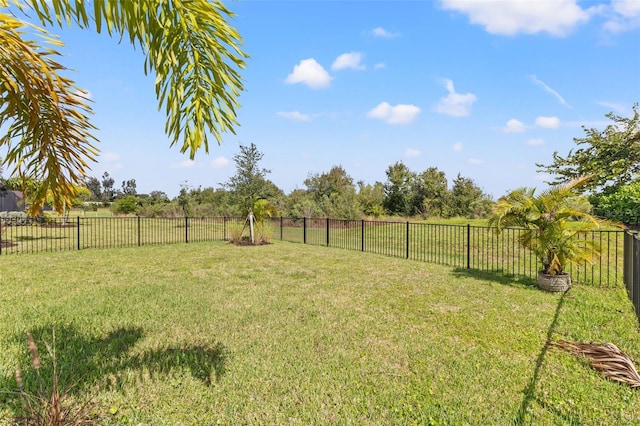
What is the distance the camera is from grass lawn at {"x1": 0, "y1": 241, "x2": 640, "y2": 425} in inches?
95.6

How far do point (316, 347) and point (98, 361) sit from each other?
6.79 feet

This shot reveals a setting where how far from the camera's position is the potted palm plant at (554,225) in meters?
5.70

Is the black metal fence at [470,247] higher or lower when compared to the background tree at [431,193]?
lower

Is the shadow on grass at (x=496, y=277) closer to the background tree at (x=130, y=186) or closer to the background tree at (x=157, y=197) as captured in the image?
the background tree at (x=157, y=197)

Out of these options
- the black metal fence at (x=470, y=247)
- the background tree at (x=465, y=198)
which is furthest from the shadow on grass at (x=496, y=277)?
the background tree at (x=465, y=198)

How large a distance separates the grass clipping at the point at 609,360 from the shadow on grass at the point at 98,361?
3456mm

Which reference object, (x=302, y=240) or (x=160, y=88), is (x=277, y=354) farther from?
(x=302, y=240)

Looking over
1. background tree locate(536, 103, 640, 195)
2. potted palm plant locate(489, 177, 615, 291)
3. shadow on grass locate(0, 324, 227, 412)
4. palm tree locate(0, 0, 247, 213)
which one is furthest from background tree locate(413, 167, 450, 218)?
palm tree locate(0, 0, 247, 213)

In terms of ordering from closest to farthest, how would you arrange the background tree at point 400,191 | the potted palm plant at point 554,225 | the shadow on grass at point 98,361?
the shadow on grass at point 98,361
the potted palm plant at point 554,225
the background tree at point 400,191

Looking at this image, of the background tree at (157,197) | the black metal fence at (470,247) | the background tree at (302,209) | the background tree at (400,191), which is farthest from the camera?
the background tree at (157,197)

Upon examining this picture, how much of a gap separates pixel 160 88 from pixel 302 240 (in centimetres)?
1217

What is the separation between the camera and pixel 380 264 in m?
8.30

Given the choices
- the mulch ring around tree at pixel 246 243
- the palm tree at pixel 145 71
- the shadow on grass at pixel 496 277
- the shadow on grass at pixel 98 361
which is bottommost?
the shadow on grass at pixel 496 277

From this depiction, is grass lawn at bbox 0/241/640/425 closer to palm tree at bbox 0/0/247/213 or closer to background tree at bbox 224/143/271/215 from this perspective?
palm tree at bbox 0/0/247/213
